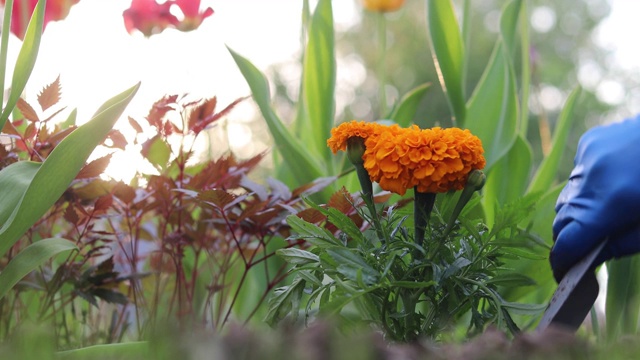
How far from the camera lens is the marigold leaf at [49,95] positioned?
4.61 ft

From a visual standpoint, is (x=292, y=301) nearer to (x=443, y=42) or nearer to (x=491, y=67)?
(x=443, y=42)

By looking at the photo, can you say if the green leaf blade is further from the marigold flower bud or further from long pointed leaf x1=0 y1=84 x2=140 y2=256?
long pointed leaf x1=0 y1=84 x2=140 y2=256

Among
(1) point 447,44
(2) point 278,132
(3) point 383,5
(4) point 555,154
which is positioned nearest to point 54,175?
(2) point 278,132

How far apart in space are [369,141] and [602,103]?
13.3 meters

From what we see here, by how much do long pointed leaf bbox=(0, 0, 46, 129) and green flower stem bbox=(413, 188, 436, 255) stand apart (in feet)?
2.51

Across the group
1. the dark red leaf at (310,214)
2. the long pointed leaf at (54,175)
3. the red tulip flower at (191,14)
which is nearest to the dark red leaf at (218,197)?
the dark red leaf at (310,214)

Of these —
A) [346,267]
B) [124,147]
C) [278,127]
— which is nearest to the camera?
[346,267]

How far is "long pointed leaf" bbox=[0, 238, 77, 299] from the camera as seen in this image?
1.25 metres

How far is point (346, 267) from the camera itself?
43.4 inches

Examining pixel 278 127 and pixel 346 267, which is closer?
pixel 346 267

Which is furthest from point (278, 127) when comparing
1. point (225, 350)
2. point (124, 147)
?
point (225, 350)

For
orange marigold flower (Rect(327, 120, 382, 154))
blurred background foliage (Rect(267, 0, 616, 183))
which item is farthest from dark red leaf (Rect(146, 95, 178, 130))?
blurred background foliage (Rect(267, 0, 616, 183))

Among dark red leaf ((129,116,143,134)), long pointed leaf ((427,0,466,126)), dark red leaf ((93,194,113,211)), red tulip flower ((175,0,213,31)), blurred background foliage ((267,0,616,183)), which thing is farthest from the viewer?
blurred background foliage ((267,0,616,183))

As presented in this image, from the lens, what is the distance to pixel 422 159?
110 cm
